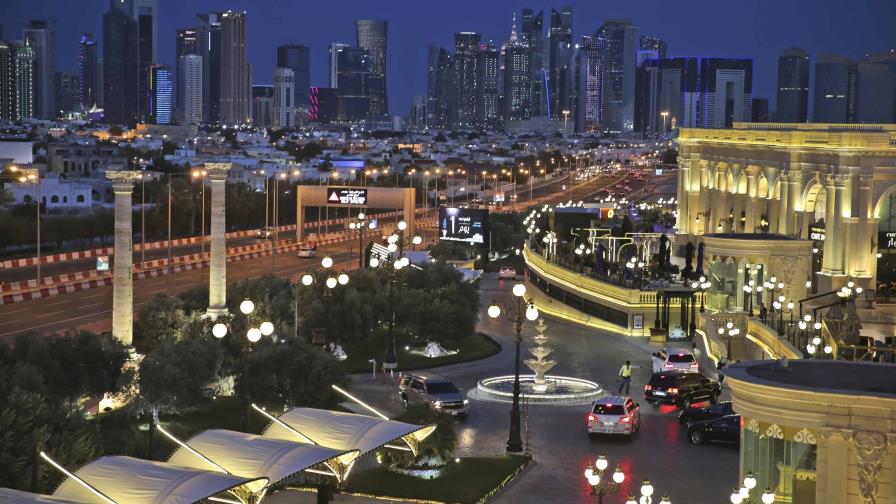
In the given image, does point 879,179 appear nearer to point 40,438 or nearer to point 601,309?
point 601,309

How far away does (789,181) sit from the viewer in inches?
2322

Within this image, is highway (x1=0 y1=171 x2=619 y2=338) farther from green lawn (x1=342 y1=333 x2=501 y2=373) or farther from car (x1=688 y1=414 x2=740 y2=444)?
car (x1=688 y1=414 x2=740 y2=444)

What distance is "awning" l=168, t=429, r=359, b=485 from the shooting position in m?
22.6

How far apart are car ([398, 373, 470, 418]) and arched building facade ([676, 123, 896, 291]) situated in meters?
21.7

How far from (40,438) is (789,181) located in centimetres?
4072

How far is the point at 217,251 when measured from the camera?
41594mm

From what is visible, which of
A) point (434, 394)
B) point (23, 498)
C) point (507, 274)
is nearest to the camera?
point (23, 498)

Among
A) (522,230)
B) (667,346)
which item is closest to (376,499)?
(667,346)

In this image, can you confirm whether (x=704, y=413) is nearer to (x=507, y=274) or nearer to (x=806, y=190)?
(x=806, y=190)

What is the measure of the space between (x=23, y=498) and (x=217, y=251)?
2200cm

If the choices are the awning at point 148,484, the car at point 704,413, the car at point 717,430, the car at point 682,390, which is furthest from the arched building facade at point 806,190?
the awning at point 148,484

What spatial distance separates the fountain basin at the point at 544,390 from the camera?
35.7m

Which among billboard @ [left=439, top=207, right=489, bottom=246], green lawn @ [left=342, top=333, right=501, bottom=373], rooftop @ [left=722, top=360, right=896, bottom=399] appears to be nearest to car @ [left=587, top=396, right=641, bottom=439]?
rooftop @ [left=722, top=360, right=896, bottom=399]

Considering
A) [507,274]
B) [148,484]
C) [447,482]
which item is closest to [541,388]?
[447,482]
